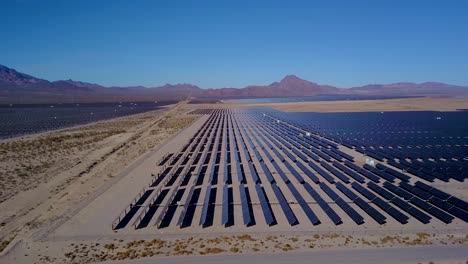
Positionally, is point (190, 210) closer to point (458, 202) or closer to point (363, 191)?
Result: point (363, 191)

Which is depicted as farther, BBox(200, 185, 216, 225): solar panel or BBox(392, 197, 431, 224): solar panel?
BBox(200, 185, 216, 225): solar panel

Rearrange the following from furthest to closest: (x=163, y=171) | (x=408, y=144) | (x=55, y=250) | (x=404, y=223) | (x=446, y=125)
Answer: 1. (x=446, y=125)
2. (x=408, y=144)
3. (x=163, y=171)
4. (x=404, y=223)
5. (x=55, y=250)

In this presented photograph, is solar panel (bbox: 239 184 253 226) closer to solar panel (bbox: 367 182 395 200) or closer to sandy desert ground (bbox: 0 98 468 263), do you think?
sandy desert ground (bbox: 0 98 468 263)

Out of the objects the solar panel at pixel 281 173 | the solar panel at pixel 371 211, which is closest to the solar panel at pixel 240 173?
the solar panel at pixel 281 173

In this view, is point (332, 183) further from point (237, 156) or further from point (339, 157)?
point (237, 156)

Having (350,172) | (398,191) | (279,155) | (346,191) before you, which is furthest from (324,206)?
(279,155)

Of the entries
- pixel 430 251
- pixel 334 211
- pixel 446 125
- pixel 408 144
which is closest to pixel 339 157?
pixel 408 144

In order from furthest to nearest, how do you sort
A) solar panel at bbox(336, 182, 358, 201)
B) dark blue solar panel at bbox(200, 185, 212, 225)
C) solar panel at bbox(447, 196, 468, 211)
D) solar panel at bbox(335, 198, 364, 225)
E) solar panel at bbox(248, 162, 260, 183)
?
solar panel at bbox(248, 162, 260, 183) < solar panel at bbox(336, 182, 358, 201) < solar panel at bbox(447, 196, 468, 211) < dark blue solar panel at bbox(200, 185, 212, 225) < solar panel at bbox(335, 198, 364, 225)

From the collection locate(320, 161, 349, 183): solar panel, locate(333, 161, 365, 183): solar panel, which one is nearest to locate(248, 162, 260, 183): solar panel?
locate(320, 161, 349, 183): solar panel
